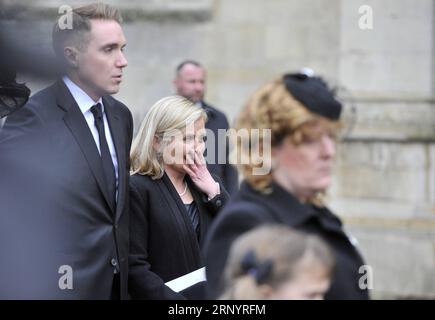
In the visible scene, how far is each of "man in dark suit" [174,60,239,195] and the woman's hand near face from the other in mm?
1071

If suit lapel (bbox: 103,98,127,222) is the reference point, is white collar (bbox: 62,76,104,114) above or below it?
above

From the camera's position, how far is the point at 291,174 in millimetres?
3248

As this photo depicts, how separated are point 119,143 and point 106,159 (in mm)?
141

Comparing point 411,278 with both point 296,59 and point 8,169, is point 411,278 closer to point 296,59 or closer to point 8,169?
point 296,59

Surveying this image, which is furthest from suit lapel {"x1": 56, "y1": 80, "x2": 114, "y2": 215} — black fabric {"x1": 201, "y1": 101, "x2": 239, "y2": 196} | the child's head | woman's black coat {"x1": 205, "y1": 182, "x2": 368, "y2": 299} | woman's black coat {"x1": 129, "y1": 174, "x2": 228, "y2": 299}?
black fabric {"x1": 201, "y1": 101, "x2": 239, "y2": 196}

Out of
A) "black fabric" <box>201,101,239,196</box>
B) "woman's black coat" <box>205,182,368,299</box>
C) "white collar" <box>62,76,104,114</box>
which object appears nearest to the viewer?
"woman's black coat" <box>205,182,368,299</box>

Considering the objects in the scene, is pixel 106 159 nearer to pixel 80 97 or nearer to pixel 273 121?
pixel 80 97

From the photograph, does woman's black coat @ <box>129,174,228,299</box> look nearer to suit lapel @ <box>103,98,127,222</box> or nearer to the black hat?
suit lapel @ <box>103,98,127,222</box>

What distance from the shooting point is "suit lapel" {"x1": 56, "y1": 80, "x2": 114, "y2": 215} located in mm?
4438

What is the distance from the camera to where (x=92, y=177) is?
4426 mm

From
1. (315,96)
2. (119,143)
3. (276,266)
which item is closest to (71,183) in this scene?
(119,143)
